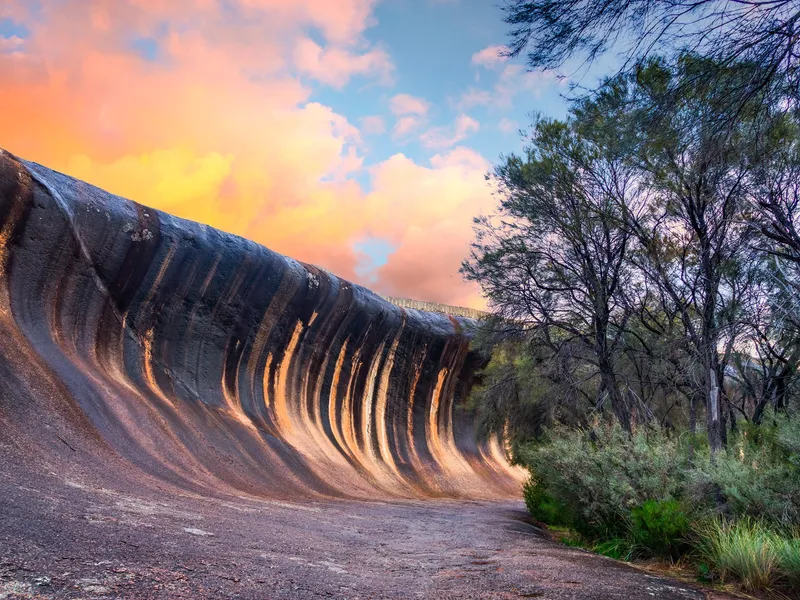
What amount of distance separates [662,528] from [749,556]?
5.40 ft

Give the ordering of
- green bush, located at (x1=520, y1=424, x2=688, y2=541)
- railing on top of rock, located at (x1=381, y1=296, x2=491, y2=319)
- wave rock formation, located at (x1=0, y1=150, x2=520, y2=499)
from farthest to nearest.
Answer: railing on top of rock, located at (x1=381, y1=296, x2=491, y2=319) → wave rock formation, located at (x1=0, y1=150, x2=520, y2=499) → green bush, located at (x1=520, y1=424, x2=688, y2=541)

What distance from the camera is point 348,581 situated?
516 centimetres

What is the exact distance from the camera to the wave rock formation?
37.9 ft

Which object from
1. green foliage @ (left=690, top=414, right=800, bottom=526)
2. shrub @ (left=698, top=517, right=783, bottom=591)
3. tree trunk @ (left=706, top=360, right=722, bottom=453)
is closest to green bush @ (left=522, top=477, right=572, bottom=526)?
tree trunk @ (left=706, top=360, right=722, bottom=453)

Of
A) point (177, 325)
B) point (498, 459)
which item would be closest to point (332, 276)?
point (177, 325)

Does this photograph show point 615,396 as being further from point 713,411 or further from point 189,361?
point 189,361

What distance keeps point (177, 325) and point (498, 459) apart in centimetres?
1869

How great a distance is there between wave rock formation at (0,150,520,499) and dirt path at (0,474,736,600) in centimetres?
245

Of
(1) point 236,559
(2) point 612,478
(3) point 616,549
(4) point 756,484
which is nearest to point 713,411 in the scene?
(2) point 612,478

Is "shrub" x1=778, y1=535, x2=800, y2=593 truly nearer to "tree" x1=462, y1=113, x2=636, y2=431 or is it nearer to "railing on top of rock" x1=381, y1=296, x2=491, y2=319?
"tree" x1=462, y1=113, x2=636, y2=431

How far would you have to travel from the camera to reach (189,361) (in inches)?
672

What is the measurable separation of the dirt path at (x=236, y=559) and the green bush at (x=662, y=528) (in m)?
0.82

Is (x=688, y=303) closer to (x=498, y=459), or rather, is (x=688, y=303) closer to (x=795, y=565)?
(x=795, y=565)

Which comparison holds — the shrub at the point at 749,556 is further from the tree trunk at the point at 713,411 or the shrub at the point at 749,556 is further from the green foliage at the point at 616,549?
the tree trunk at the point at 713,411
